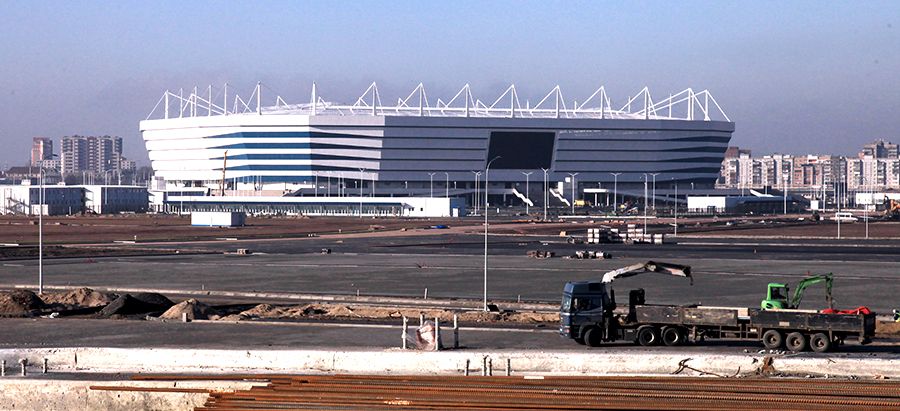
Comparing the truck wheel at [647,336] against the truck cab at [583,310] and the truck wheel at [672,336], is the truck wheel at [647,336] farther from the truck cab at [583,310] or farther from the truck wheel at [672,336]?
the truck cab at [583,310]

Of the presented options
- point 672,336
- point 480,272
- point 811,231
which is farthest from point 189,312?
point 811,231

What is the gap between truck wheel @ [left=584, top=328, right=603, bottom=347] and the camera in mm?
33188

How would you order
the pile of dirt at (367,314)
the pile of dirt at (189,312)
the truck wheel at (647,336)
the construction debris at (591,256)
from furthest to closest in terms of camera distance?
the construction debris at (591,256) < the pile of dirt at (367,314) < the pile of dirt at (189,312) < the truck wheel at (647,336)

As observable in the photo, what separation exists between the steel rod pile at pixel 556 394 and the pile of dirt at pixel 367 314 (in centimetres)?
1514

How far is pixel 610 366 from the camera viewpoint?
93.2 ft

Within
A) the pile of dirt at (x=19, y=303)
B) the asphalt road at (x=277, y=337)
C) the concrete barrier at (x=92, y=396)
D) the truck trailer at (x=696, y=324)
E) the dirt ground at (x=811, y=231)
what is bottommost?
the concrete barrier at (x=92, y=396)

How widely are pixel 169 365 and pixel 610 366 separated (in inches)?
421

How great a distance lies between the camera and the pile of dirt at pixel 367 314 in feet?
138

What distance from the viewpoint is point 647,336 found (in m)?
32.7

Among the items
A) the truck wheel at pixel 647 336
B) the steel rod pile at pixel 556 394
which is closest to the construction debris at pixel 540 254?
the truck wheel at pixel 647 336

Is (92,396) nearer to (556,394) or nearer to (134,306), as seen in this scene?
(556,394)

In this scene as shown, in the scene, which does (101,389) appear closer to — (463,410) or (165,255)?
(463,410)

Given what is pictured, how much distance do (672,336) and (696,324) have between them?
740 mm

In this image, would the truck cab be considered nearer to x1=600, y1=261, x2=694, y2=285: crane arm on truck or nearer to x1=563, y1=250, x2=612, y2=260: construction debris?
x1=600, y1=261, x2=694, y2=285: crane arm on truck
